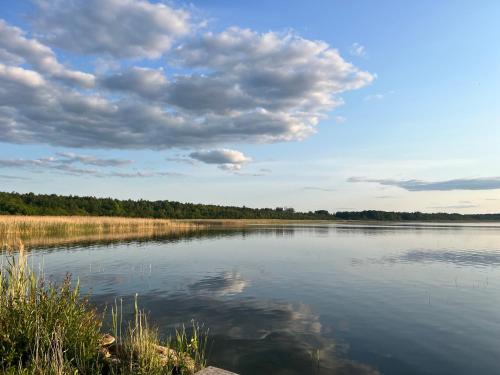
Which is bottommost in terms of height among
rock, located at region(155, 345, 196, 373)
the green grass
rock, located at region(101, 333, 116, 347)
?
rock, located at region(101, 333, 116, 347)

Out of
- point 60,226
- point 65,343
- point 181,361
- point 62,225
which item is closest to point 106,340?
point 65,343

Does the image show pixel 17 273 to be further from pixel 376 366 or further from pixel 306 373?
pixel 376 366

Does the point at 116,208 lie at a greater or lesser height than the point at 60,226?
greater

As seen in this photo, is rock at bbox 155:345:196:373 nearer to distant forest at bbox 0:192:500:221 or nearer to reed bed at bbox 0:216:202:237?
reed bed at bbox 0:216:202:237

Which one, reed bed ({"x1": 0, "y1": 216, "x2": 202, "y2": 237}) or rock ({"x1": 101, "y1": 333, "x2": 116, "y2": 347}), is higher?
reed bed ({"x1": 0, "y1": 216, "x2": 202, "y2": 237})

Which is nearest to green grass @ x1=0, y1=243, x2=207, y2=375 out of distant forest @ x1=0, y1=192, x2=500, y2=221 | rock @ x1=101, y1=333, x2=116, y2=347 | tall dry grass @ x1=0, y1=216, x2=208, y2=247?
rock @ x1=101, y1=333, x2=116, y2=347

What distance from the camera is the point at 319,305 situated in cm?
1695

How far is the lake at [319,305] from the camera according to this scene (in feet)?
36.4

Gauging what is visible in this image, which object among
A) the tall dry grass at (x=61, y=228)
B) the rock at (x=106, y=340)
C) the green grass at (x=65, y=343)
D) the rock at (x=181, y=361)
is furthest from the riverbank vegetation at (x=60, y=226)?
the rock at (x=181, y=361)

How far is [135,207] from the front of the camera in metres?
138

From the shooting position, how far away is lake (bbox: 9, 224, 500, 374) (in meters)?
11.1

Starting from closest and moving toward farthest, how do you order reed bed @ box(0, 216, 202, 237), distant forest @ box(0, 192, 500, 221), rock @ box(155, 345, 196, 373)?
rock @ box(155, 345, 196, 373), reed bed @ box(0, 216, 202, 237), distant forest @ box(0, 192, 500, 221)

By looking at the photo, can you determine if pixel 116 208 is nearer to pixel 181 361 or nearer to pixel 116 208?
pixel 116 208

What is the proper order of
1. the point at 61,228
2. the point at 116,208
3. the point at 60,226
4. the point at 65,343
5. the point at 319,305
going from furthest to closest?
the point at 116,208 < the point at 61,228 < the point at 60,226 < the point at 319,305 < the point at 65,343
